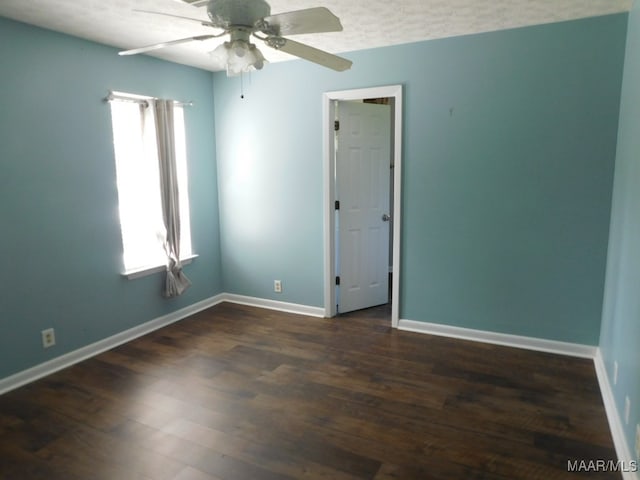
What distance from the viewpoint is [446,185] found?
3.46 m

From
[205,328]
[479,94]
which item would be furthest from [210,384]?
[479,94]

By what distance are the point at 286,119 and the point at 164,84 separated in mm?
1161

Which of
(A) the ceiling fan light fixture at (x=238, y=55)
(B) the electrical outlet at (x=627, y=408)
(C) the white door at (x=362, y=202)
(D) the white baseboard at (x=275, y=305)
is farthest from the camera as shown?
(D) the white baseboard at (x=275, y=305)

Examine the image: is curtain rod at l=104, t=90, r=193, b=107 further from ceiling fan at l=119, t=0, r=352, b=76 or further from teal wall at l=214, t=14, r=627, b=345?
ceiling fan at l=119, t=0, r=352, b=76

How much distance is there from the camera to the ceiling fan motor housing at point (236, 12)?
168 cm

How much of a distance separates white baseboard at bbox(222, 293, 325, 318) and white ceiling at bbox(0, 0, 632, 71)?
97.3 inches

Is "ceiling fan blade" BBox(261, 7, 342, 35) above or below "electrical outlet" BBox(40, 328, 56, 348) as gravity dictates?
above

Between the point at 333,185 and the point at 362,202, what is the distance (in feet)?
1.32

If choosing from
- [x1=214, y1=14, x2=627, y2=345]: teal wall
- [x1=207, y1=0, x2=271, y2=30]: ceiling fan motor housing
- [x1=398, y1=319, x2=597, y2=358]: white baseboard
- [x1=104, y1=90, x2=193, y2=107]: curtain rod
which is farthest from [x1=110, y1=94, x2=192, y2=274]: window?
[x1=398, y1=319, x2=597, y2=358]: white baseboard

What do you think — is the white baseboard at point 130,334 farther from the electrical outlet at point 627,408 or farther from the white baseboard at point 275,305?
the electrical outlet at point 627,408

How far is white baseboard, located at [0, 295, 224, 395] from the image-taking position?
2867 millimetres

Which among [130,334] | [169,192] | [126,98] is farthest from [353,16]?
[130,334]

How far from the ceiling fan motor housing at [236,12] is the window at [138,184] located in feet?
6.66

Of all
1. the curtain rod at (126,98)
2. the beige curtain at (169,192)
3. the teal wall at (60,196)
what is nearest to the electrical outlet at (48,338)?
the teal wall at (60,196)
